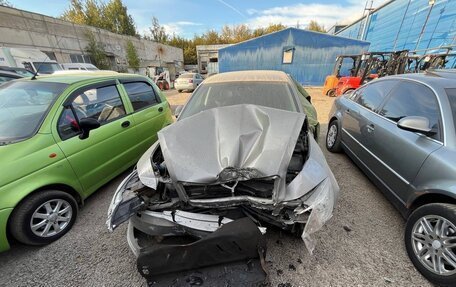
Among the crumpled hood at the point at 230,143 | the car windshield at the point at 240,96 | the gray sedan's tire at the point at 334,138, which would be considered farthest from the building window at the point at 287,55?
the crumpled hood at the point at 230,143

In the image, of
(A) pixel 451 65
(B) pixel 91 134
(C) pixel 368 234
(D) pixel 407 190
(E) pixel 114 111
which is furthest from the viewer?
(A) pixel 451 65

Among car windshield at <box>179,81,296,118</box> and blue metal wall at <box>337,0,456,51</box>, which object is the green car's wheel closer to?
car windshield at <box>179,81,296,118</box>

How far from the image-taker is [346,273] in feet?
6.00

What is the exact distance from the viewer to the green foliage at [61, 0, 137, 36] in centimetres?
2956

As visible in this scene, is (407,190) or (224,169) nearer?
(224,169)

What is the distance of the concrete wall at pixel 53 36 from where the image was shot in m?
13.9

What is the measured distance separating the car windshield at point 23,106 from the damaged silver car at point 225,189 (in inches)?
54.9

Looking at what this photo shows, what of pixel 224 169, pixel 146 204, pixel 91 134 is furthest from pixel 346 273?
pixel 91 134

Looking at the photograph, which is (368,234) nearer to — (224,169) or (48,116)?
(224,169)

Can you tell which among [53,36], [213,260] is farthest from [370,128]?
[53,36]

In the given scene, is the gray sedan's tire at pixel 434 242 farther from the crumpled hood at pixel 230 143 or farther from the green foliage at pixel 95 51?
the green foliage at pixel 95 51

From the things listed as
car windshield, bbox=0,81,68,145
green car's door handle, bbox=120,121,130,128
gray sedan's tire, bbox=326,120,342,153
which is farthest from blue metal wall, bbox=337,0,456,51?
car windshield, bbox=0,81,68,145

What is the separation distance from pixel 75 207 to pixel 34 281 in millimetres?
771

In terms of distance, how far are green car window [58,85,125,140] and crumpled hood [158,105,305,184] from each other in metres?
1.36
